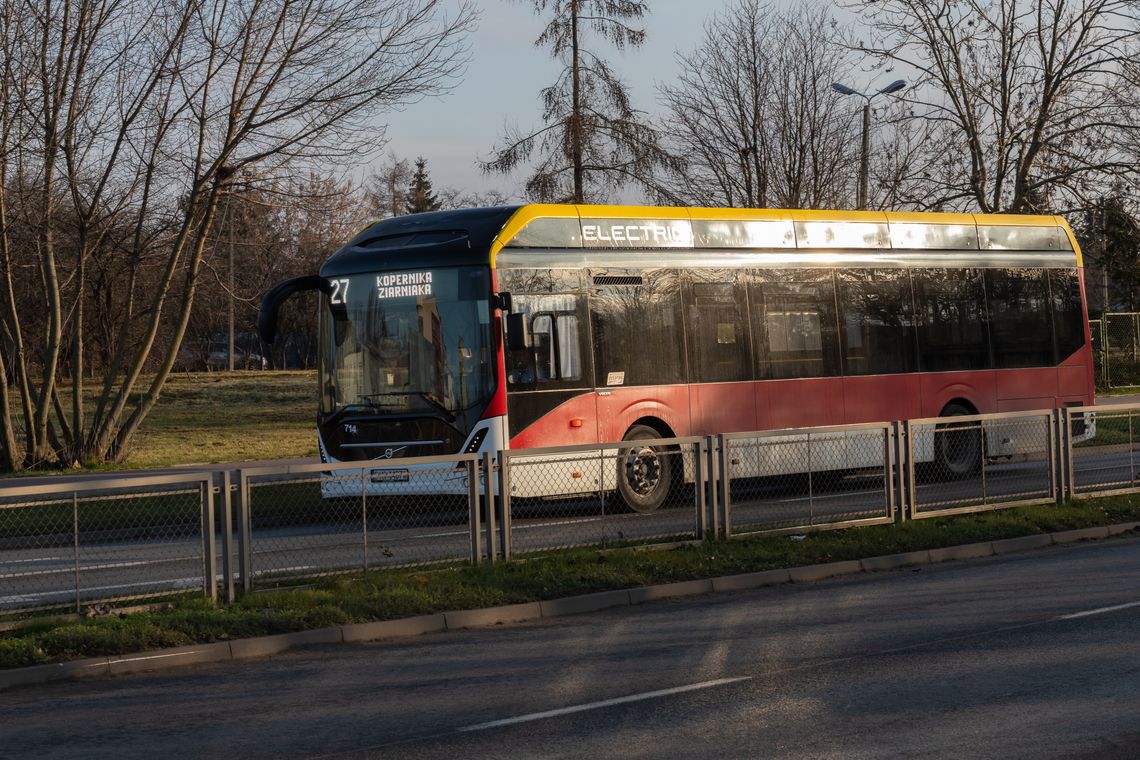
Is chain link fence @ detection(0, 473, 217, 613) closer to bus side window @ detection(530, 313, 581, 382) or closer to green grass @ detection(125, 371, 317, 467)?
bus side window @ detection(530, 313, 581, 382)

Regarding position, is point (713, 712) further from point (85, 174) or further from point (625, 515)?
point (85, 174)

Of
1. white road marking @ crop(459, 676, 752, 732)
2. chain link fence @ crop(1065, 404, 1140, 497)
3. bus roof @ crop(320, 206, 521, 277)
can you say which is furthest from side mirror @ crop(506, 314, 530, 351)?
white road marking @ crop(459, 676, 752, 732)

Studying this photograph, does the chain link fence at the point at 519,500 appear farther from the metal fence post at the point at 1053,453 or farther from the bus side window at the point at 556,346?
the bus side window at the point at 556,346

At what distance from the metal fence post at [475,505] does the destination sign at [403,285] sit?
477cm

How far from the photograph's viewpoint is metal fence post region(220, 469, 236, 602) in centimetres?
1052

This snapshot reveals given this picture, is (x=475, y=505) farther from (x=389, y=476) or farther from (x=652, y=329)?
(x=652, y=329)

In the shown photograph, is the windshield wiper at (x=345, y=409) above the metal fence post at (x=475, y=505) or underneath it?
above

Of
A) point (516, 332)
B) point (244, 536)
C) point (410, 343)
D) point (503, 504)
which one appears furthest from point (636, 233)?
point (244, 536)

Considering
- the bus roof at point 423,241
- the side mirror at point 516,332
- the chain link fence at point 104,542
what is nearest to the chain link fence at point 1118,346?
the bus roof at point 423,241

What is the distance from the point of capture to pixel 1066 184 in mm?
35125

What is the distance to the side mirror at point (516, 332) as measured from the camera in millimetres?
15984

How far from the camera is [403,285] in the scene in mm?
16438

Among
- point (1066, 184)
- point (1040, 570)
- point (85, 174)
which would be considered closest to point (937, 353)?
point (1040, 570)

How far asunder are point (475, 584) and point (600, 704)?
12.1 feet
